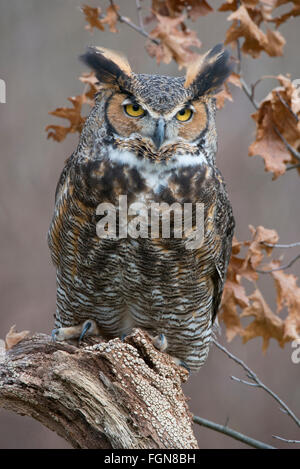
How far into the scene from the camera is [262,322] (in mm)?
2219

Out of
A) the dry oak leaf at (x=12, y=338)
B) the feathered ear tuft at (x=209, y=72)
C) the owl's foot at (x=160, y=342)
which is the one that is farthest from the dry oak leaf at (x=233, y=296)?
the dry oak leaf at (x=12, y=338)

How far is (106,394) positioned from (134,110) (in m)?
0.75

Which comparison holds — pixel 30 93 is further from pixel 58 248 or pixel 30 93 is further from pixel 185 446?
pixel 185 446

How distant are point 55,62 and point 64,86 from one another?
0.49 ft

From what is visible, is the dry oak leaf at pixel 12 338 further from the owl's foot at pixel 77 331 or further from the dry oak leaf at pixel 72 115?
the dry oak leaf at pixel 72 115

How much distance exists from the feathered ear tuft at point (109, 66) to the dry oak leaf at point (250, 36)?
44cm

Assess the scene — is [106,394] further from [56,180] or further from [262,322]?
[56,180]

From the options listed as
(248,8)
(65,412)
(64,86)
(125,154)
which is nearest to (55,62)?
(64,86)

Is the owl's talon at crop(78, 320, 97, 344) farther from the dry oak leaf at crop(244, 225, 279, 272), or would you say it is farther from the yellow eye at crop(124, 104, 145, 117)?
the yellow eye at crop(124, 104, 145, 117)

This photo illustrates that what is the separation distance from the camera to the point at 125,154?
68.7 inches

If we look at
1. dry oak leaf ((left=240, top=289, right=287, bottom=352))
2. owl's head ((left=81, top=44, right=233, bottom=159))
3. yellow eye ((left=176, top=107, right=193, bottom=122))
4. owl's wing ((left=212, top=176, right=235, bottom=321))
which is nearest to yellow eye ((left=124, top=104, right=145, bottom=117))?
owl's head ((left=81, top=44, right=233, bottom=159))

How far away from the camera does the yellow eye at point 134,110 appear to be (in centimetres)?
168

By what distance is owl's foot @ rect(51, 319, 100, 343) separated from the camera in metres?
1.96

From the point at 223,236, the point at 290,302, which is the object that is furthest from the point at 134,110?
the point at 290,302
